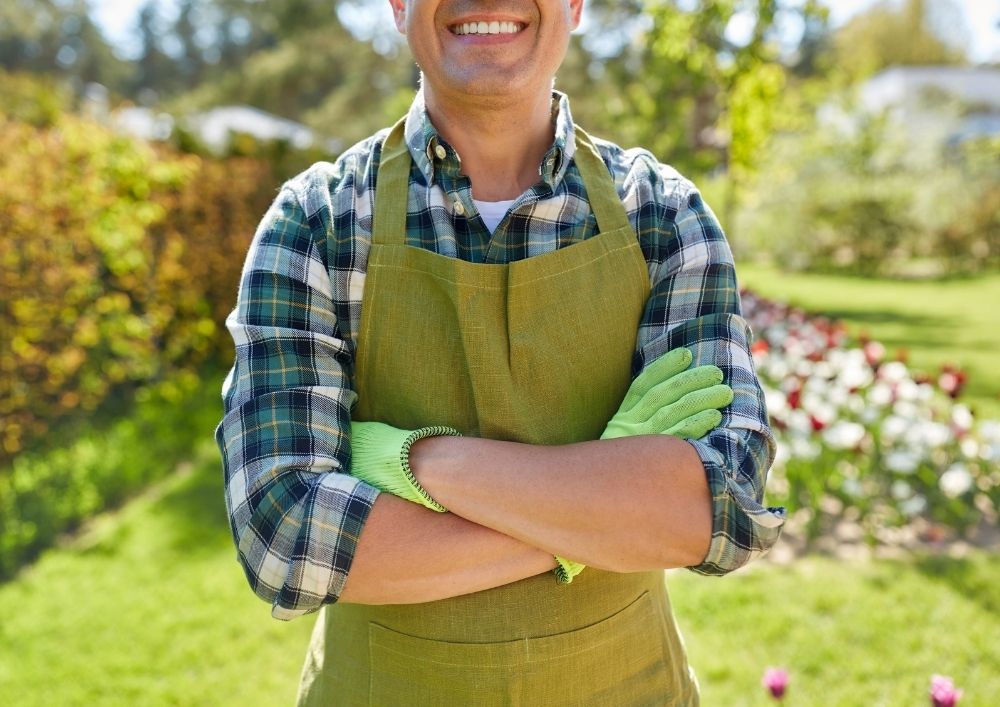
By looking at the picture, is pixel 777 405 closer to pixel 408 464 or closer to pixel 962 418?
pixel 962 418

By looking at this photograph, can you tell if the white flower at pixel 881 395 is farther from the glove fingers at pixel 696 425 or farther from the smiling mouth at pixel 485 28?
the smiling mouth at pixel 485 28

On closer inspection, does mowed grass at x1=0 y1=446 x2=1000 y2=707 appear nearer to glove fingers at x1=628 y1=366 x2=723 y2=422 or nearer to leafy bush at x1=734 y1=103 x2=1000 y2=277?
glove fingers at x1=628 y1=366 x2=723 y2=422

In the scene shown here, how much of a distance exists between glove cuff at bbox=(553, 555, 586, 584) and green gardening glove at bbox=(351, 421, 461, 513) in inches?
8.0

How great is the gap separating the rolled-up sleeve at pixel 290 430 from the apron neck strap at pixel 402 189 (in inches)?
4.4

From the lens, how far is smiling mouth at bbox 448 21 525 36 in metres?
1.42

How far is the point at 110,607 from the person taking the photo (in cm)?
357

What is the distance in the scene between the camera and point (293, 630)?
3457mm

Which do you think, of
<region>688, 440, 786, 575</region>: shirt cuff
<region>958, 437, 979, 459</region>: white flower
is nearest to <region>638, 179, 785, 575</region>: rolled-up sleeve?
<region>688, 440, 786, 575</region>: shirt cuff

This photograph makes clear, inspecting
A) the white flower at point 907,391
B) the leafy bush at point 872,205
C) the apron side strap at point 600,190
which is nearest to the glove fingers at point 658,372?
the apron side strap at point 600,190

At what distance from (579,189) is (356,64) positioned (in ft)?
82.9

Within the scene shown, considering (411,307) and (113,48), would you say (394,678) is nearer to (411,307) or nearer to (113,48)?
(411,307)

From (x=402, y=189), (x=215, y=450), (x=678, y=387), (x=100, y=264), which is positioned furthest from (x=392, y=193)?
(x=100, y=264)

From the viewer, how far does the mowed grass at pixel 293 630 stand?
301cm

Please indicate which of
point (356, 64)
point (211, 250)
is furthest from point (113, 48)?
point (211, 250)
